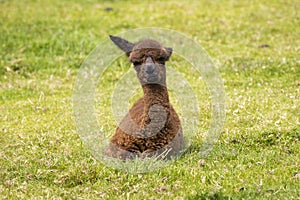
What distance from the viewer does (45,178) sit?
28.2 feet

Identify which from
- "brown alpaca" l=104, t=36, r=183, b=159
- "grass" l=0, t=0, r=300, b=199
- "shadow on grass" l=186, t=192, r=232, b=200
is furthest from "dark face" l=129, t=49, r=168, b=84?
"shadow on grass" l=186, t=192, r=232, b=200

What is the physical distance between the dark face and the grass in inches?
54.5

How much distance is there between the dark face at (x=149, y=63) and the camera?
28.5ft

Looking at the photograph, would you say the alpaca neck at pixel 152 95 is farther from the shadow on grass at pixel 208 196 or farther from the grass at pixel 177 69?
the shadow on grass at pixel 208 196

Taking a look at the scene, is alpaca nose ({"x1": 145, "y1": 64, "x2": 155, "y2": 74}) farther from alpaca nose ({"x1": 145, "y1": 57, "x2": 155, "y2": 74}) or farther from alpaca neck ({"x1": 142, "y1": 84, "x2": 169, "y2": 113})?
alpaca neck ({"x1": 142, "y1": 84, "x2": 169, "y2": 113})

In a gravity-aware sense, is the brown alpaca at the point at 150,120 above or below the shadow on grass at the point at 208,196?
above

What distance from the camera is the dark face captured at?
342 inches

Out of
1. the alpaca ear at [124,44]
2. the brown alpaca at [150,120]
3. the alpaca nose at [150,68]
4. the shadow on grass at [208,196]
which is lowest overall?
the shadow on grass at [208,196]

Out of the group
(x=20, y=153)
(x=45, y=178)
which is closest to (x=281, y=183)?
(x=45, y=178)

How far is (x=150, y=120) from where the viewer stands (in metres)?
9.05

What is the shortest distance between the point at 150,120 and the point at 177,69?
29.9ft

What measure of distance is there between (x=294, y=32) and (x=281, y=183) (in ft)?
46.6

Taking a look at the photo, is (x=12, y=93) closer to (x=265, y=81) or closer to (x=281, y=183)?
(x=265, y=81)

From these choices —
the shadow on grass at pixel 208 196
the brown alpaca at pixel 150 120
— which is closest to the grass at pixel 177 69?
the shadow on grass at pixel 208 196
